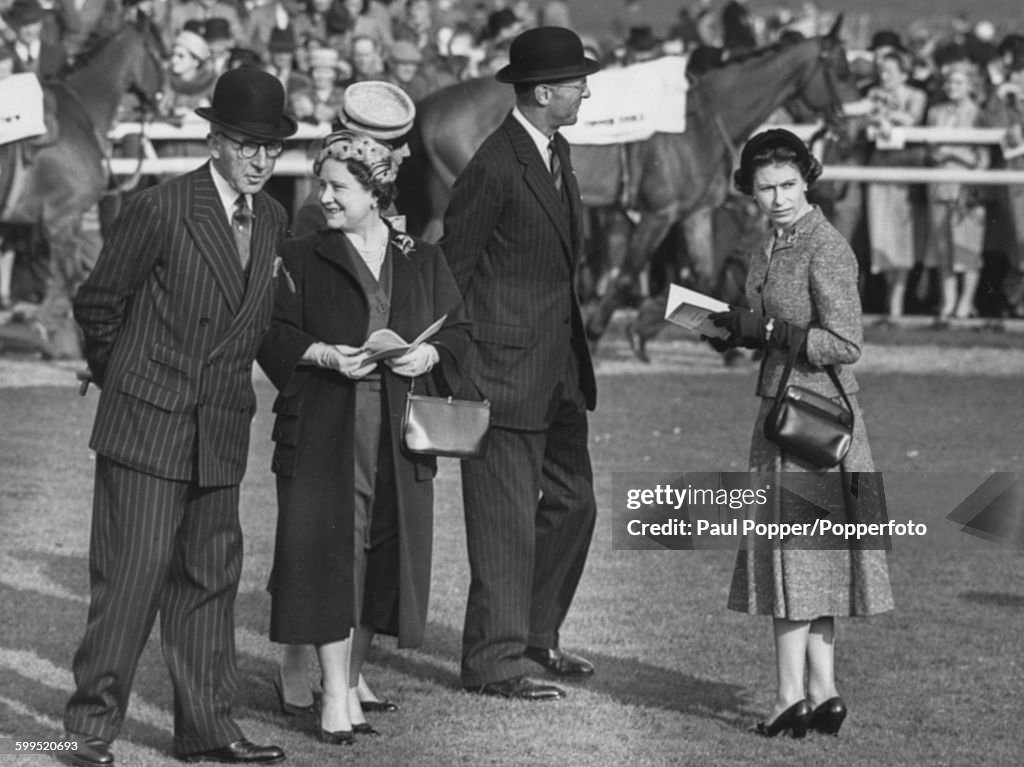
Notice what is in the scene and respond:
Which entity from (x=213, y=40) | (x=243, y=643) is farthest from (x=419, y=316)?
(x=213, y=40)

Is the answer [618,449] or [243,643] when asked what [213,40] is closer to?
[618,449]

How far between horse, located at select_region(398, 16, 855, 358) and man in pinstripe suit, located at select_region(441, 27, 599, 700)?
795cm

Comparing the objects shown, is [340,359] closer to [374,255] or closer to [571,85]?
[374,255]

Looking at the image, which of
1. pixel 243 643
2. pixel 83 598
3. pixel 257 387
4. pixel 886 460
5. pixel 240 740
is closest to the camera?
pixel 240 740

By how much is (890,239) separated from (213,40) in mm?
5871

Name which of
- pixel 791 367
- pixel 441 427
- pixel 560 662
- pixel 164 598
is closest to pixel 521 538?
pixel 560 662

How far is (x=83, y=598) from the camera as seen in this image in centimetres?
816

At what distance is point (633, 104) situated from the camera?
15.4 meters

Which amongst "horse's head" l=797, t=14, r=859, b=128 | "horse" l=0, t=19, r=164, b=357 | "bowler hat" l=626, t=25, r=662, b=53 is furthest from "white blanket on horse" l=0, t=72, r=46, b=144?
"bowler hat" l=626, t=25, r=662, b=53

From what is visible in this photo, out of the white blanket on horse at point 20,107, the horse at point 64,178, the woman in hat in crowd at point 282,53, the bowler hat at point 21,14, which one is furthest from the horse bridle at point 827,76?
the bowler hat at point 21,14

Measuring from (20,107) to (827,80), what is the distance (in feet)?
20.3

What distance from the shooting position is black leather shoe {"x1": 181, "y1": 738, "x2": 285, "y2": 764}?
598 cm

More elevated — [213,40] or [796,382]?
[213,40]

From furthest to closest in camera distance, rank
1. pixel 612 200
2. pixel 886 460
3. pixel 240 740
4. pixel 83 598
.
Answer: pixel 612 200, pixel 886 460, pixel 83 598, pixel 240 740
